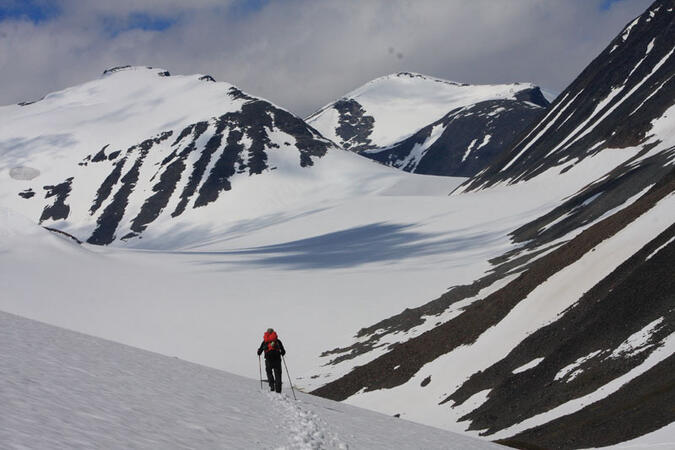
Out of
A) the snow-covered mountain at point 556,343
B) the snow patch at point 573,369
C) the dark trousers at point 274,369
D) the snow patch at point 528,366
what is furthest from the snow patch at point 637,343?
the dark trousers at point 274,369

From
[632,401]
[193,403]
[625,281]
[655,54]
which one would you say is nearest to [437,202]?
[655,54]

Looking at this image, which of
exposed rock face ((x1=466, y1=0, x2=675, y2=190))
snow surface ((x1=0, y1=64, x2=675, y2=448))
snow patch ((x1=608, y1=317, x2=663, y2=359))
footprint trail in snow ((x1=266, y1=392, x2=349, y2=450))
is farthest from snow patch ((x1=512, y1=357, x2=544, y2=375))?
exposed rock face ((x1=466, y1=0, x2=675, y2=190))

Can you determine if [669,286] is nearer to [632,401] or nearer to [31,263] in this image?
[632,401]

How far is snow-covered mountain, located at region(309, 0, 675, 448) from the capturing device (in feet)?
112

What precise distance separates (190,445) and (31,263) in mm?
103434

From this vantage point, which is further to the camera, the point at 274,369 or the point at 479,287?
the point at 479,287

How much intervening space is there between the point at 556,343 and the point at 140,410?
120 ft

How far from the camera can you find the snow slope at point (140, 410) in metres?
10.6

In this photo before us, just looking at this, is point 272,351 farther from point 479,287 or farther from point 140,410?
point 479,287

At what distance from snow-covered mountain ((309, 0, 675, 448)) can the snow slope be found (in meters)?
12.9

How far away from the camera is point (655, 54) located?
16312 cm

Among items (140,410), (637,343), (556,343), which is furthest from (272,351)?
(556,343)

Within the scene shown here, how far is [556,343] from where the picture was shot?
45.4 meters

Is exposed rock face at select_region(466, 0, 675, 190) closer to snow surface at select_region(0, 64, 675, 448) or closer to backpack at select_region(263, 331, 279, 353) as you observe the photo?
snow surface at select_region(0, 64, 675, 448)
